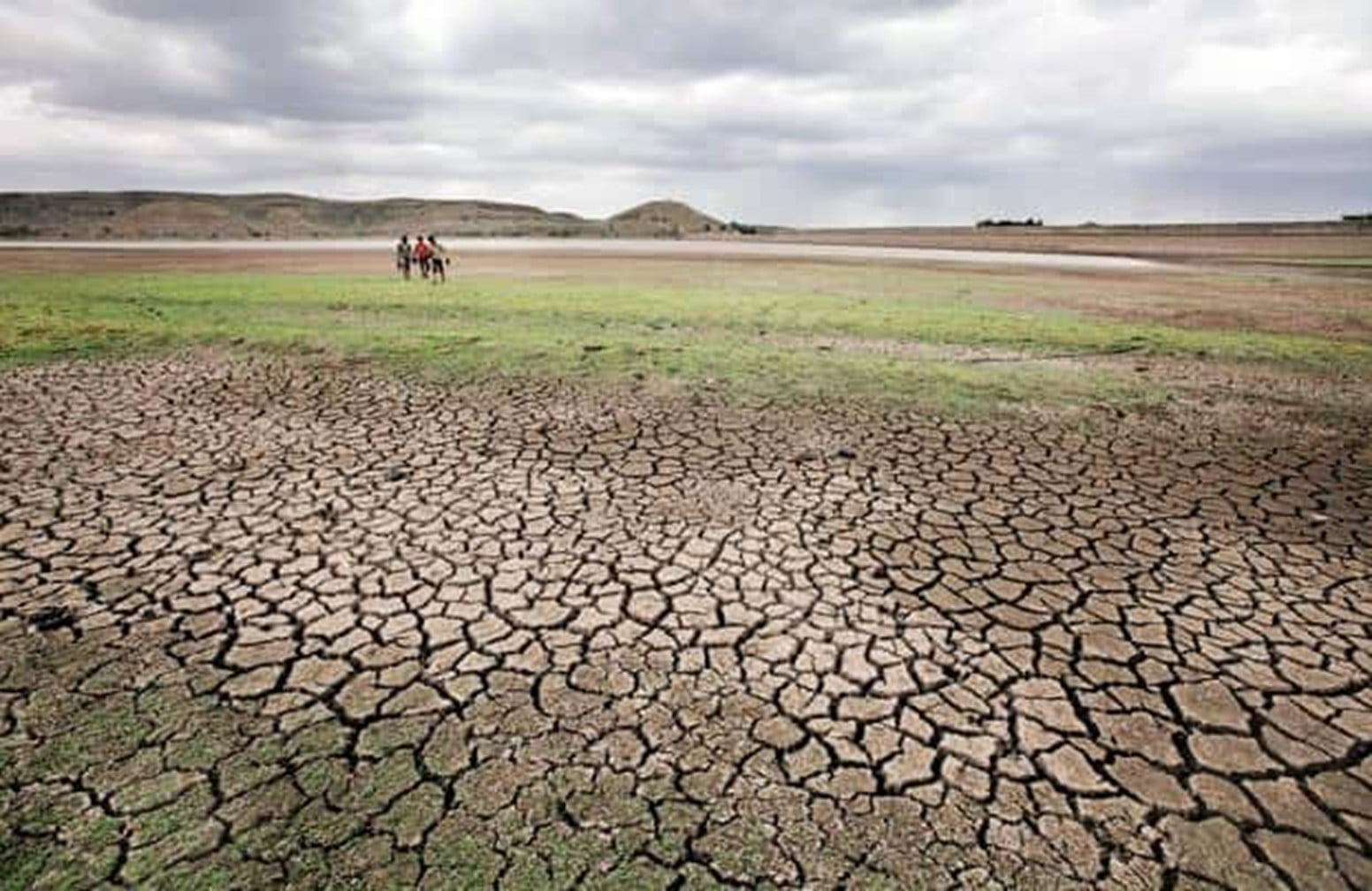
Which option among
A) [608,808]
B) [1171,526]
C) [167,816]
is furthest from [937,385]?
[167,816]

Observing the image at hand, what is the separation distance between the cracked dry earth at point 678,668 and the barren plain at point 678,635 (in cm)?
2

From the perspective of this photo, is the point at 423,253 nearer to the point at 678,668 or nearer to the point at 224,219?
the point at 678,668

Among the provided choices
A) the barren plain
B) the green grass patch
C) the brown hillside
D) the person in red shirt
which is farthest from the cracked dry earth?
the brown hillside

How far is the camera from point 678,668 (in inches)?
136

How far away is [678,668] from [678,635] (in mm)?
309

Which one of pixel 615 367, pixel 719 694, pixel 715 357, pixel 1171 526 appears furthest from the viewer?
pixel 715 357

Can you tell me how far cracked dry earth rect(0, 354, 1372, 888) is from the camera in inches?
96.7

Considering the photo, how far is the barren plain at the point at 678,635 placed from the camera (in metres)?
2.48

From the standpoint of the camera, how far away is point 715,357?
446 inches

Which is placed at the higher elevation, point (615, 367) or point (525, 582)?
point (615, 367)

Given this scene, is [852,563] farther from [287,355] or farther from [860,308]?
[860,308]

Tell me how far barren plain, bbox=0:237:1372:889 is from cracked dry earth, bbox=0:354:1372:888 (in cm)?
2

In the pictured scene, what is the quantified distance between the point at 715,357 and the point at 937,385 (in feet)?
11.5

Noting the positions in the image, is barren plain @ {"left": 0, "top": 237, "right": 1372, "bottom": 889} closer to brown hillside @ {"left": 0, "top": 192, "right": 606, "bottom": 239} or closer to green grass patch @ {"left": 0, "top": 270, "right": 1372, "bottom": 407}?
green grass patch @ {"left": 0, "top": 270, "right": 1372, "bottom": 407}
